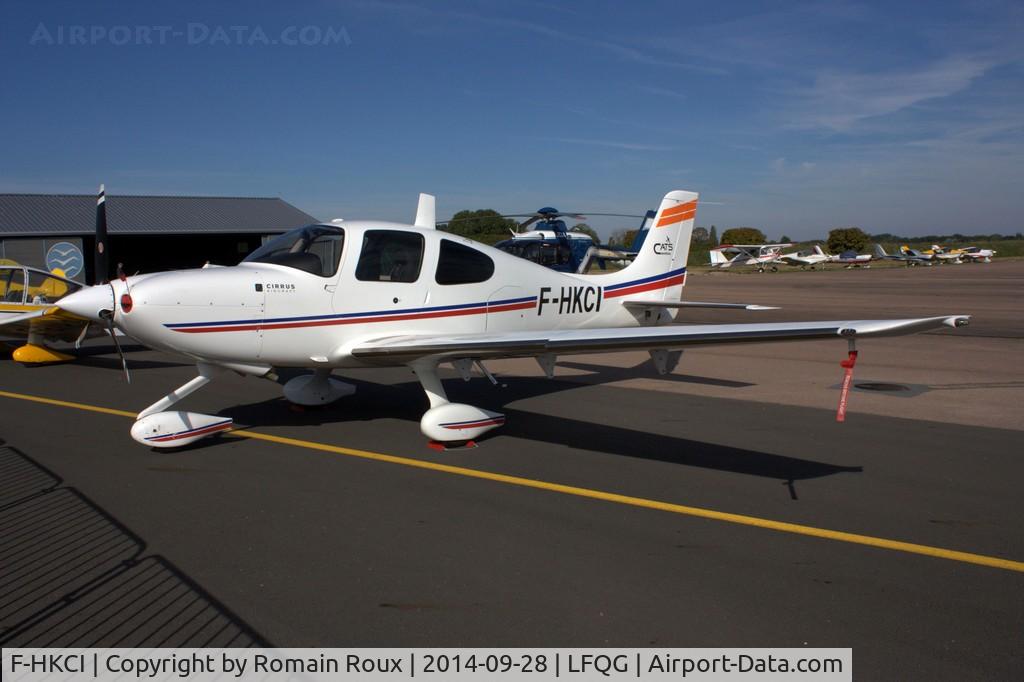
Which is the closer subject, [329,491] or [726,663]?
[726,663]

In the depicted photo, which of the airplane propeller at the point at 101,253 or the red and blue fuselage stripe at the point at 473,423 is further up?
the airplane propeller at the point at 101,253

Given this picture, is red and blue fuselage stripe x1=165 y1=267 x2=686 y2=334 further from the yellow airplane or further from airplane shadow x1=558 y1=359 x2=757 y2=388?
the yellow airplane

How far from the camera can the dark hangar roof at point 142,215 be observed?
102ft

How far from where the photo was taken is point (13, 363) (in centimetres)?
1420

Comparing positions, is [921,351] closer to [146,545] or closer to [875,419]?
[875,419]

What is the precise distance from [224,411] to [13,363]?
25.5ft

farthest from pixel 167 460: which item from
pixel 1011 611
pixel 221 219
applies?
pixel 221 219

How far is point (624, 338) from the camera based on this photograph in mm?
6441

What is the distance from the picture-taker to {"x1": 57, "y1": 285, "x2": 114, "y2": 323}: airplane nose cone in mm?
6535

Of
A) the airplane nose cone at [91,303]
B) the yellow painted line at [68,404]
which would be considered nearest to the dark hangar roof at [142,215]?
the yellow painted line at [68,404]

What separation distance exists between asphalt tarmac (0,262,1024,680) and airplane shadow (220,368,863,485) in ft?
0.15

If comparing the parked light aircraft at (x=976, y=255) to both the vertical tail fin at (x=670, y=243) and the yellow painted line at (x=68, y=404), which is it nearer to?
the vertical tail fin at (x=670, y=243)

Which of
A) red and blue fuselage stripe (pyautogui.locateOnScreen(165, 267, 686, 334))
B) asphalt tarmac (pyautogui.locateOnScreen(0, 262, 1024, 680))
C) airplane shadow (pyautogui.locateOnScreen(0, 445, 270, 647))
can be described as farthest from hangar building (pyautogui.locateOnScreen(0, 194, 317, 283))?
airplane shadow (pyautogui.locateOnScreen(0, 445, 270, 647))

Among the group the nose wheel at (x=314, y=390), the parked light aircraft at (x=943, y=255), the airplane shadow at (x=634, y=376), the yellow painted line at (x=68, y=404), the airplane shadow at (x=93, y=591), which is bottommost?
the yellow painted line at (x=68, y=404)
